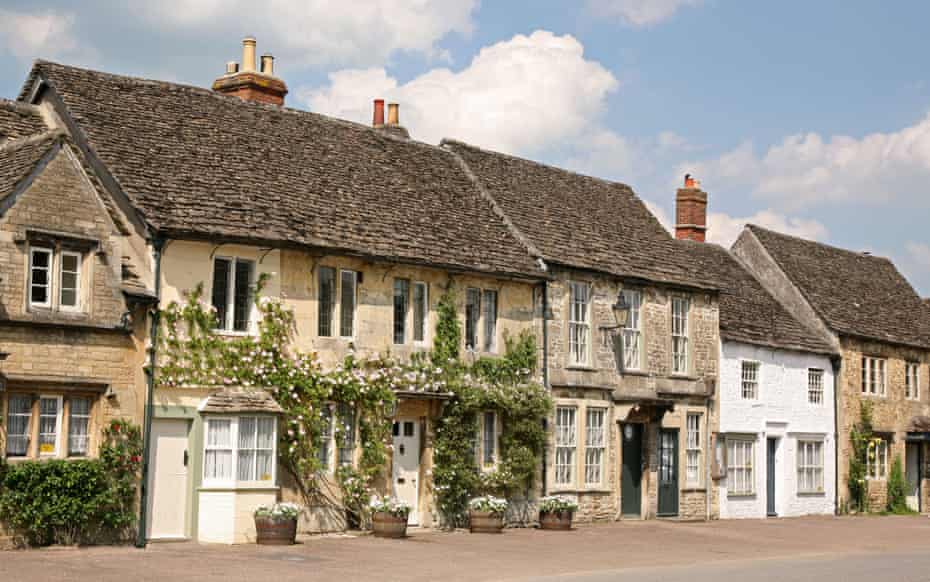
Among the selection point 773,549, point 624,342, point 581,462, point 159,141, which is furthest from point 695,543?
point 159,141

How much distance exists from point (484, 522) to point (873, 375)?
784 inches

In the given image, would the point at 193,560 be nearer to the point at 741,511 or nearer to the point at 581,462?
the point at 581,462

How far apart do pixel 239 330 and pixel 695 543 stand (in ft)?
34.7

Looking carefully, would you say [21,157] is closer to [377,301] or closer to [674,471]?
[377,301]

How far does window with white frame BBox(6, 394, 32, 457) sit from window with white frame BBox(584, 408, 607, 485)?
1461 centimetres

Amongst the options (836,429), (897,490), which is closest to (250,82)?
(836,429)

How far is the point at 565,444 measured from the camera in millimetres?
32000

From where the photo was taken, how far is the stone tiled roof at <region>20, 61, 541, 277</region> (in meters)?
25.2

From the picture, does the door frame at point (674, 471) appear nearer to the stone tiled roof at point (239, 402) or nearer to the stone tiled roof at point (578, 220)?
the stone tiled roof at point (578, 220)

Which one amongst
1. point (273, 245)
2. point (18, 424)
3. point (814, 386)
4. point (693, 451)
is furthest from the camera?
point (814, 386)

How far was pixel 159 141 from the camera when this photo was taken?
86.9 ft

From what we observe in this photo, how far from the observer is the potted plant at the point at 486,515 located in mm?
28438

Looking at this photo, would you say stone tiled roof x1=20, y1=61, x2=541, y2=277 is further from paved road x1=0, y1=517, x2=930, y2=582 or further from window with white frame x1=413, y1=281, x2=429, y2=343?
paved road x1=0, y1=517, x2=930, y2=582

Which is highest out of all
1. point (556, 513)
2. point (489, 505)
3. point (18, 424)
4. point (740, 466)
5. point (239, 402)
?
point (239, 402)
